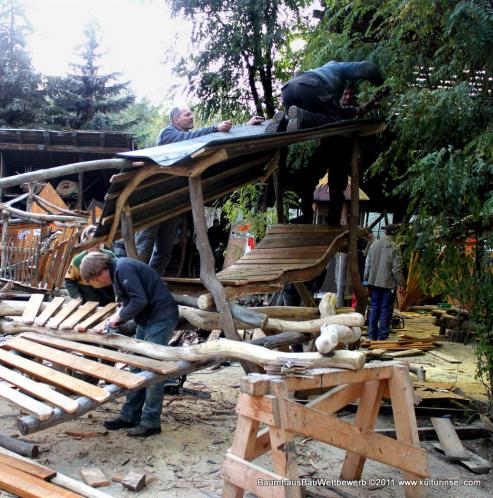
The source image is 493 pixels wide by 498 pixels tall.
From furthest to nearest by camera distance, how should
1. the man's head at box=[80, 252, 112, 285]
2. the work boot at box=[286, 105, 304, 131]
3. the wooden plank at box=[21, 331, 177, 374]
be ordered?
the work boot at box=[286, 105, 304, 131] < the man's head at box=[80, 252, 112, 285] < the wooden plank at box=[21, 331, 177, 374]

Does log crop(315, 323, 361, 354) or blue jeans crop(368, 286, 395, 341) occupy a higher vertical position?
log crop(315, 323, 361, 354)

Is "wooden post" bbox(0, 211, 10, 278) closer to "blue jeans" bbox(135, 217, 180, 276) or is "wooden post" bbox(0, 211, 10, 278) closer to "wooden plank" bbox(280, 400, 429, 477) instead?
"blue jeans" bbox(135, 217, 180, 276)

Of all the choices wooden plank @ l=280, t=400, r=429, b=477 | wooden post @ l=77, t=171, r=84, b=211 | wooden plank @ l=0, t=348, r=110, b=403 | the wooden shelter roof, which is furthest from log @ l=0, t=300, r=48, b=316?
wooden post @ l=77, t=171, r=84, b=211

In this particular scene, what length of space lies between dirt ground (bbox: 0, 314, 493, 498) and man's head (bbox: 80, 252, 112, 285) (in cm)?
145

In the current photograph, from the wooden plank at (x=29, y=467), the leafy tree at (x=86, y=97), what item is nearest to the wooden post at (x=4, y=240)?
the wooden plank at (x=29, y=467)

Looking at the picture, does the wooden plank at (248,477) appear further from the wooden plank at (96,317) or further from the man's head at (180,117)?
the man's head at (180,117)

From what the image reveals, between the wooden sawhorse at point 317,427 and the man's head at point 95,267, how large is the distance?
203cm

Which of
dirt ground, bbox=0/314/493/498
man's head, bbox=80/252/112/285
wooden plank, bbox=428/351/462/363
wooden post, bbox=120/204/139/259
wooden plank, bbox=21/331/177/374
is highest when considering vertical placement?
wooden post, bbox=120/204/139/259

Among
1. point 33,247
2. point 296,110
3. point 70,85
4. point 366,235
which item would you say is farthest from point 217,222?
point 70,85

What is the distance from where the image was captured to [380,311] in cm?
1042

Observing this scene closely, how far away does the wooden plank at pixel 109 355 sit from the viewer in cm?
450

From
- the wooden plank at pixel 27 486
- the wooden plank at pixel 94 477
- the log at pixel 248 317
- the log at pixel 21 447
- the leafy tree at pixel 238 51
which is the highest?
the leafy tree at pixel 238 51

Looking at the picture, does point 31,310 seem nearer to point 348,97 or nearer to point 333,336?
point 333,336

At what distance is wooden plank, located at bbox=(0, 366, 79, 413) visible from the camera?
13.3ft
